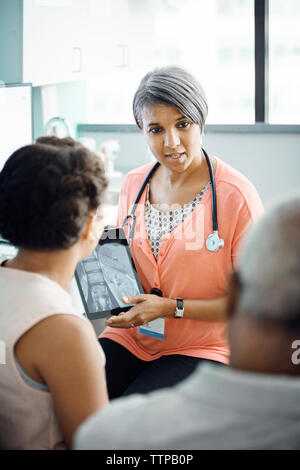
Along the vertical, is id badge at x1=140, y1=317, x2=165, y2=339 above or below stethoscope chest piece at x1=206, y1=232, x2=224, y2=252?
below

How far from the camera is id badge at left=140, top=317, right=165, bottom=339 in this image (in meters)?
1.45

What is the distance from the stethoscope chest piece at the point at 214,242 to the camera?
140 centimetres

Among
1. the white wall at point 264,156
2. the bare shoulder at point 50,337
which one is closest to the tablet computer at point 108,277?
the bare shoulder at point 50,337

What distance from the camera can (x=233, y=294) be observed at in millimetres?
590

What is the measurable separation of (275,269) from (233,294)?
0.07 metres

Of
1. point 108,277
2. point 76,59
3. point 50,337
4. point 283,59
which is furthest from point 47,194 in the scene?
point 283,59

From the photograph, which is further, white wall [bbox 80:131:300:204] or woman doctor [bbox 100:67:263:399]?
white wall [bbox 80:131:300:204]

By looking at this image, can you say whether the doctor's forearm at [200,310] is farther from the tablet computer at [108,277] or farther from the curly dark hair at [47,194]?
the curly dark hair at [47,194]

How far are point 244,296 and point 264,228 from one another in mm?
78

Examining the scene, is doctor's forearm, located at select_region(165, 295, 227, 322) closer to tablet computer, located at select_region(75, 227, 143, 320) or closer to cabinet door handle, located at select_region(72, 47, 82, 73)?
tablet computer, located at select_region(75, 227, 143, 320)

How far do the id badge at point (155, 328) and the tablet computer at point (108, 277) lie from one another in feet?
0.33

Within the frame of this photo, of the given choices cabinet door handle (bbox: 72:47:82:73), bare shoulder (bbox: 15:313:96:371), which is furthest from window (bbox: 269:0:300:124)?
bare shoulder (bbox: 15:313:96:371)

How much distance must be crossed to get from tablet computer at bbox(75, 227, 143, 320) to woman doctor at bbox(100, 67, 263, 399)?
0.15ft
